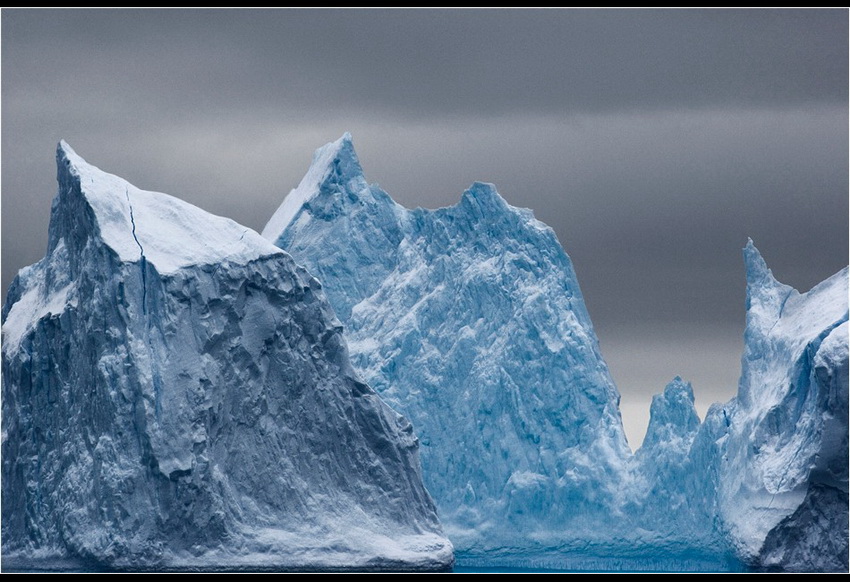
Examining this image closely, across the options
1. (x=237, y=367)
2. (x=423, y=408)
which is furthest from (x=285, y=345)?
(x=423, y=408)

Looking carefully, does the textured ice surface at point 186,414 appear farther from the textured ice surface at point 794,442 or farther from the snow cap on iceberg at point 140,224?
the textured ice surface at point 794,442

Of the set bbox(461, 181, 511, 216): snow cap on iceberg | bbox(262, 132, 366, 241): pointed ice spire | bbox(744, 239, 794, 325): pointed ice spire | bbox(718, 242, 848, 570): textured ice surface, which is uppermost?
bbox(262, 132, 366, 241): pointed ice spire

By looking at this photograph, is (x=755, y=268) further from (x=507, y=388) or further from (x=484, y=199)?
(x=484, y=199)

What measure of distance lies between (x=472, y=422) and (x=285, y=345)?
864 centimetres

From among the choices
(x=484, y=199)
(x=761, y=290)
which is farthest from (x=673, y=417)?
(x=484, y=199)

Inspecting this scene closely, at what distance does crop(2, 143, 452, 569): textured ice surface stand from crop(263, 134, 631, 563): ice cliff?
6146 millimetres

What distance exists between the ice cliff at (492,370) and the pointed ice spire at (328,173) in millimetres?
1069

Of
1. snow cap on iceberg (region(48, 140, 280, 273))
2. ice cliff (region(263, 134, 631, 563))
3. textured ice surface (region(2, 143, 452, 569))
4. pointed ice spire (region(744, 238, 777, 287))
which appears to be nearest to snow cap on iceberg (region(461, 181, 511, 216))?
ice cliff (region(263, 134, 631, 563))

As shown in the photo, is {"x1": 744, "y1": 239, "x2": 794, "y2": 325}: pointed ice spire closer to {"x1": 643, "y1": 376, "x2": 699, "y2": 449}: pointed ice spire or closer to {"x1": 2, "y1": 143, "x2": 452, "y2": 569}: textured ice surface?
{"x1": 643, "y1": 376, "x2": 699, "y2": 449}: pointed ice spire

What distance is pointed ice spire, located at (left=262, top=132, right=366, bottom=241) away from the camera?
185ft

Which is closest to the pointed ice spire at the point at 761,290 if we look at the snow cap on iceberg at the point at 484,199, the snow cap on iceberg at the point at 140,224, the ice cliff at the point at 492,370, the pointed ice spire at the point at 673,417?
the pointed ice spire at the point at 673,417

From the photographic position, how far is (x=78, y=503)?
42500 mm

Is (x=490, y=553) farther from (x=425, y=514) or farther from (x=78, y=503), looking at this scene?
(x=78, y=503)

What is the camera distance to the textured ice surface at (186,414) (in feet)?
138
